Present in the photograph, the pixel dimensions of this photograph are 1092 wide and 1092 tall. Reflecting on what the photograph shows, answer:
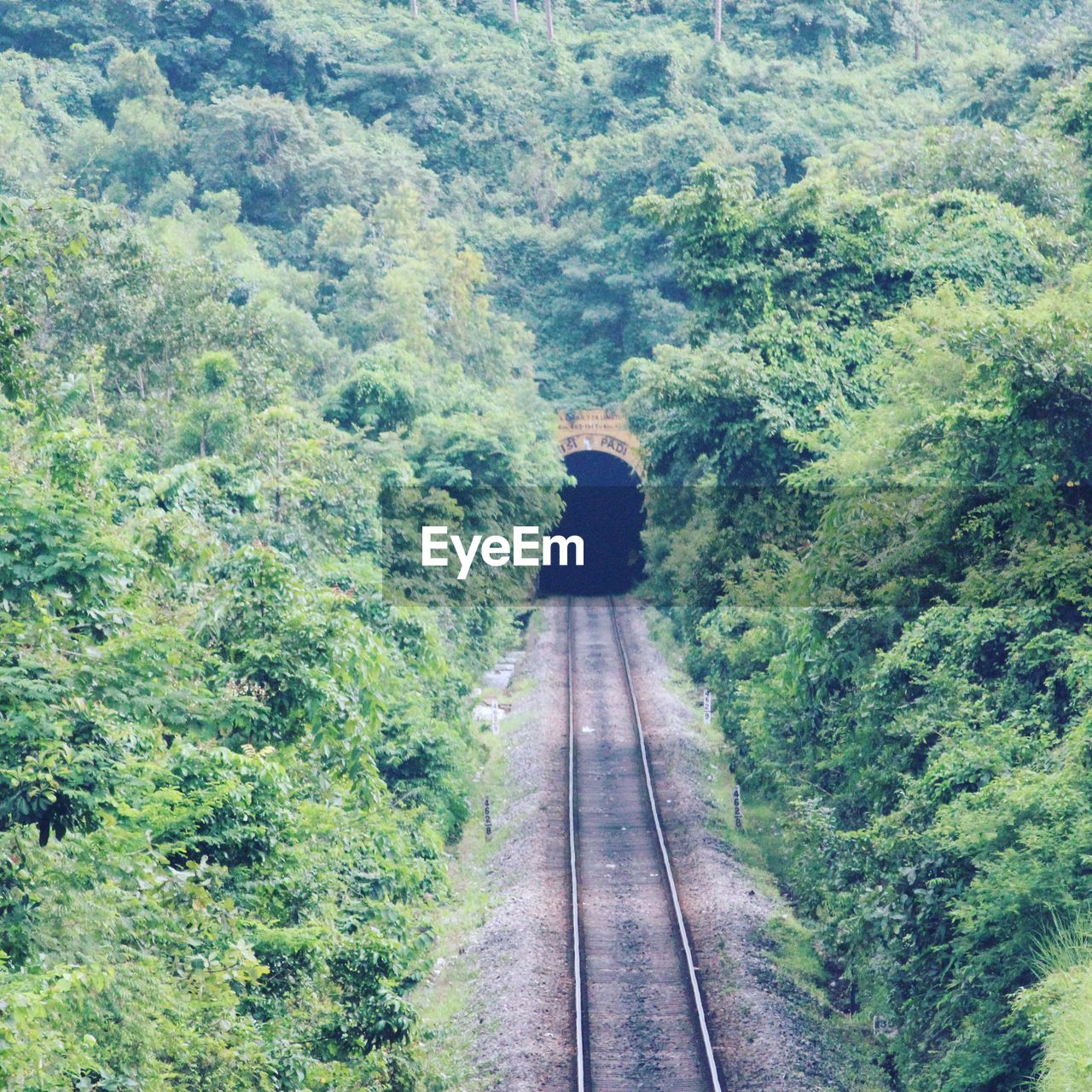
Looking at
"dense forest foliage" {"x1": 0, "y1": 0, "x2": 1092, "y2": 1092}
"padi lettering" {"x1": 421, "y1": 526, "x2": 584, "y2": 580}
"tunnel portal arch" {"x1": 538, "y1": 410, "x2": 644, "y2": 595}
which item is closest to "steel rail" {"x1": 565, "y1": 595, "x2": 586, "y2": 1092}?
"dense forest foliage" {"x1": 0, "y1": 0, "x2": 1092, "y2": 1092}

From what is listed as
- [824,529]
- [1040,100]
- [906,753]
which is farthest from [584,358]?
[906,753]

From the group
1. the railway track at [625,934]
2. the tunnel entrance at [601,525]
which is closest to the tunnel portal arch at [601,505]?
the tunnel entrance at [601,525]

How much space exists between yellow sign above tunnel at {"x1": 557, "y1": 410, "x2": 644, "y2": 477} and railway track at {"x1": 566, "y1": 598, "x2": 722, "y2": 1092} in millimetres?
18363

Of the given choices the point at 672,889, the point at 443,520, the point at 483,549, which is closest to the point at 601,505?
the point at 483,549

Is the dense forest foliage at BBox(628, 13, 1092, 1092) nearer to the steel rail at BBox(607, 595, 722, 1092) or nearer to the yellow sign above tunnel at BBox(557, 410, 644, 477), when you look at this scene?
the steel rail at BBox(607, 595, 722, 1092)

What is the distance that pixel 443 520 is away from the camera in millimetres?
29141

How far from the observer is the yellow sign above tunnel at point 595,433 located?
159ft

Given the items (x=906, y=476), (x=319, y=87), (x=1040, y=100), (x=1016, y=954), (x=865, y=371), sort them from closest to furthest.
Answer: (x=1016, y=954), (x=906, y=476), (x=865, y=371), (x=1040, y=100), (x=319, y=87)

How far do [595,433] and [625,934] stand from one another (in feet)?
101

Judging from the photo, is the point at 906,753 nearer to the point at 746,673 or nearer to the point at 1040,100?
the point at 746,673

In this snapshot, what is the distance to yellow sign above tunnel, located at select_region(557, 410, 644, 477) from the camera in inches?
1908

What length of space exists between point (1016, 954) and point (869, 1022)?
4342 millimetres

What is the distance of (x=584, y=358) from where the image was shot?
5144 cm

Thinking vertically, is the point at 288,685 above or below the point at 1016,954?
above
